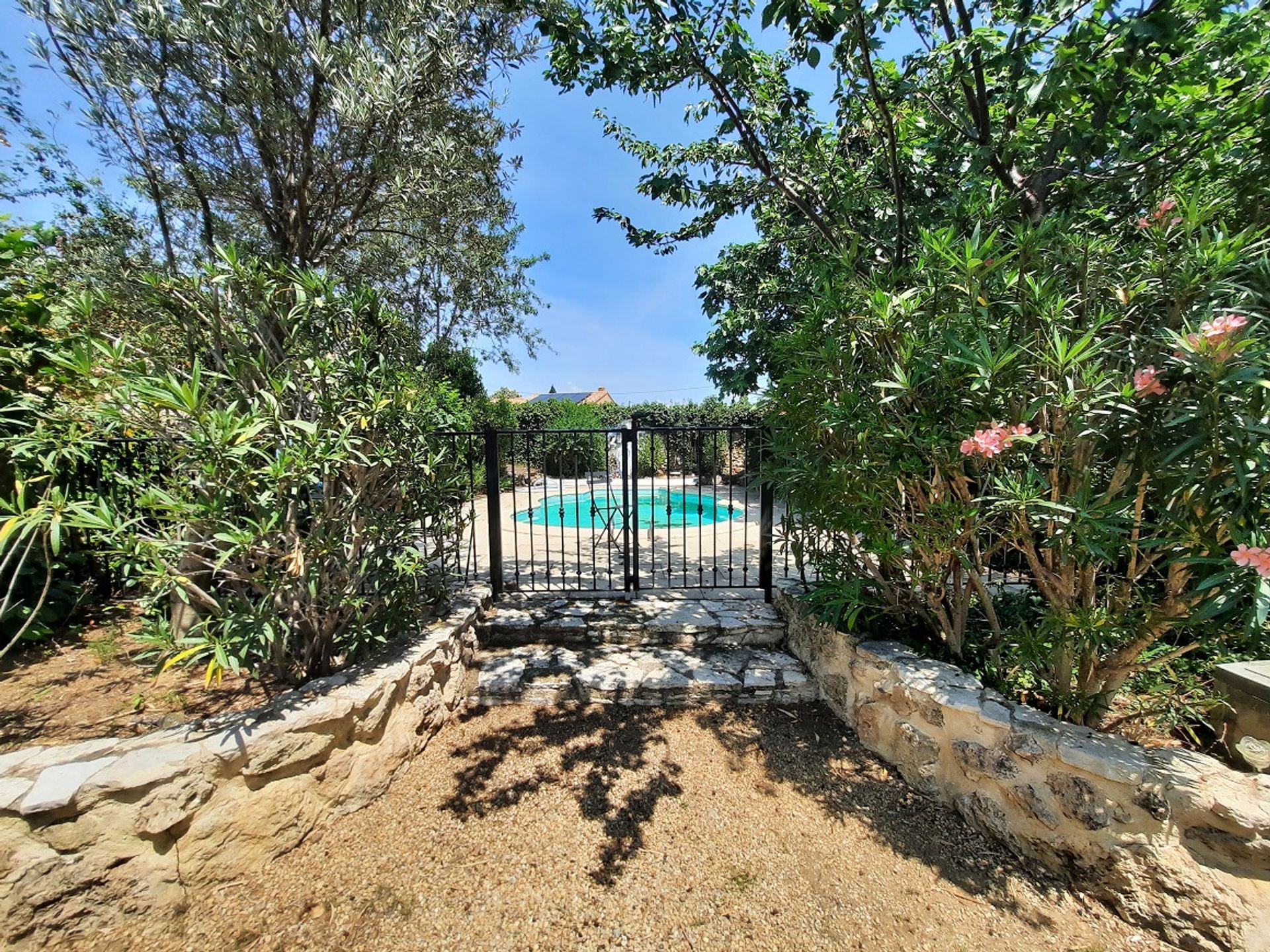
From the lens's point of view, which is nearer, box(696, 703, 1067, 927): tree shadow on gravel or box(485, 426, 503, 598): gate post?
box(696, 703, 1067, 927): tree shadow on gravel

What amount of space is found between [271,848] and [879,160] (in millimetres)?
6266

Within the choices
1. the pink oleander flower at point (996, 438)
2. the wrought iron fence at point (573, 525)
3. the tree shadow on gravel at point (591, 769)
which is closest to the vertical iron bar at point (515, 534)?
the wrought iron fence at point (573, 525)

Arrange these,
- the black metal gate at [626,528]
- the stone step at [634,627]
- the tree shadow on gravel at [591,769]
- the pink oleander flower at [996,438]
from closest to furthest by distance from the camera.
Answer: the pink oleander flower at [996,438] → the tree shadow on gravel at [591,769] → the stone step at [634,627] → the black metal gate at [626,528]

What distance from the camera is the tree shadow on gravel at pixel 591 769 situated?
92.1 inches

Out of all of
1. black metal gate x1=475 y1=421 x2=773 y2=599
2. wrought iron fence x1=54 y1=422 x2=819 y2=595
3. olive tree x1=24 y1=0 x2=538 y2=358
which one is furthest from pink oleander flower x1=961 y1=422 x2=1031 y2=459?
olive tree x1=24 y1=0 x2=538 y2=358

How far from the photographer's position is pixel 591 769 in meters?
2.70

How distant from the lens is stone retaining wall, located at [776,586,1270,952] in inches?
66.7

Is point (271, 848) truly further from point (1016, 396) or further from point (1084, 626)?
point (1016, 396)

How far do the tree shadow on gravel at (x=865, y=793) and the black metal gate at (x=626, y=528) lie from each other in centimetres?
133

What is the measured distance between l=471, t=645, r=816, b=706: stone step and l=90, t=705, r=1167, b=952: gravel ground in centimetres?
41

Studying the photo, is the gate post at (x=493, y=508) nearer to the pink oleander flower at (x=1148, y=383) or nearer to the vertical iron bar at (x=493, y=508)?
the vertical iron bar at (x=493, y=508)

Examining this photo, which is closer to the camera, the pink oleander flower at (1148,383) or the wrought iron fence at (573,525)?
the pink oleander flower at (1148,383)

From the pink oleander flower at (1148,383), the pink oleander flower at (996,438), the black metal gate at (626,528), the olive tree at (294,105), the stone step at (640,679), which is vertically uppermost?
the olive tree at (294,105)

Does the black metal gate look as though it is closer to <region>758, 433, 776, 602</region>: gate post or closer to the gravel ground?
<region>758, 433, 776, 602</region>: gate post
